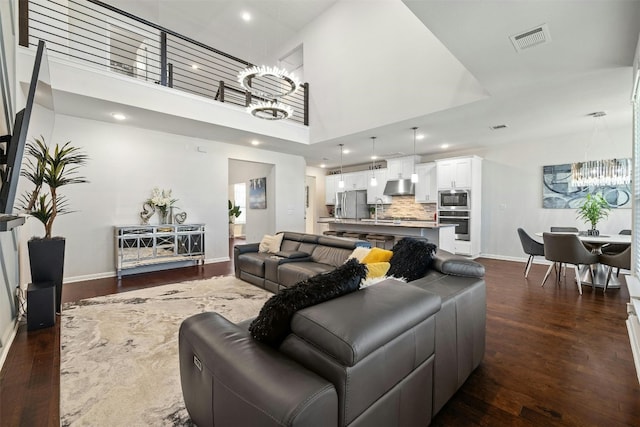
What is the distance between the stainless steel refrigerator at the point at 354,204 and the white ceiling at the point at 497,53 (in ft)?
4.98

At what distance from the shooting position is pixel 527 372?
6.89ft

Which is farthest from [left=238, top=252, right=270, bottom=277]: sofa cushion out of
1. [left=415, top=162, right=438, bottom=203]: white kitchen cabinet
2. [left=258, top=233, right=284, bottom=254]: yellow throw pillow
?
[left=415, top=162, right=438, bottom=203]: white kitchen cabinet

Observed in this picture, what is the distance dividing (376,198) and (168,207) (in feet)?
18.6

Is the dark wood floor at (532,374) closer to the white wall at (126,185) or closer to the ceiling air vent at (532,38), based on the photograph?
the white wall at (126,185)

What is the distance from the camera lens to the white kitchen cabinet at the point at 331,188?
972cm

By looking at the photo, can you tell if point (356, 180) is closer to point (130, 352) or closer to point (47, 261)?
point (47, 261)

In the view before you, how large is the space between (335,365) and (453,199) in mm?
6651

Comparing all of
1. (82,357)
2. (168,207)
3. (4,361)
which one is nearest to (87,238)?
(168,207)

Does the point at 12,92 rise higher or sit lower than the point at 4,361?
higher

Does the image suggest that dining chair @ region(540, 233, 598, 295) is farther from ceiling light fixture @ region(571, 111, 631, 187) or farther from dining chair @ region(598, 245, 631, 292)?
ceiling light fixture @ region(571, 111, 631, 187)

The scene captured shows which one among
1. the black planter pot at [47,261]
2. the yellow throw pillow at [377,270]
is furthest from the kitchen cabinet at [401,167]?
the black planter pot at [47,261]

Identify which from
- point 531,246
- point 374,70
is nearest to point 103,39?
point 374,70

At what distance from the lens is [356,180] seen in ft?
30.0

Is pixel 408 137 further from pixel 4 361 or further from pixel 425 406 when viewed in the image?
pixel 4 361
